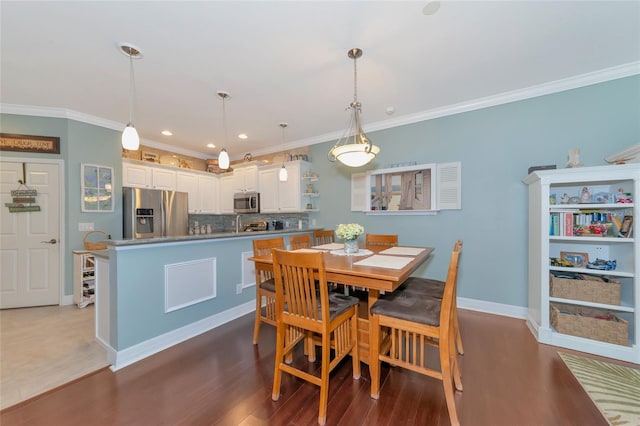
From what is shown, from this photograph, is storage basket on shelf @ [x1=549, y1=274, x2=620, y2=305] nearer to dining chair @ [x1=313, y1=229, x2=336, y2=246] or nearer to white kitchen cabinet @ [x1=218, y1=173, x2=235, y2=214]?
dining chair @ [x1=313, y1=229, x2=336, y2=246]

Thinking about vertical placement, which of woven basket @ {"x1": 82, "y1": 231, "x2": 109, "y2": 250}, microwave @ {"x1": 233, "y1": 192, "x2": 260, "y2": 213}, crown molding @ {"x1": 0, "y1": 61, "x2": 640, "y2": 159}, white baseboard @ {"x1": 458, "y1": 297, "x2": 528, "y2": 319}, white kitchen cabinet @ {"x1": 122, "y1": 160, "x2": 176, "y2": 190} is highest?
crown molding @ {"x1": 0, "y1": 61, "x2": 640, "y2": 159}

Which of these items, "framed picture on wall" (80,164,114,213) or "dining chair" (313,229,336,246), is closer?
"dining chair" (313,229,336,246)

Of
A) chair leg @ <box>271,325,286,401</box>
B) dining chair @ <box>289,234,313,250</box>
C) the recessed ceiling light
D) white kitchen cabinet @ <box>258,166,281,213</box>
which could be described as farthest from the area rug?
white kitchen cabinet @ <box>258,166,281,213</box>

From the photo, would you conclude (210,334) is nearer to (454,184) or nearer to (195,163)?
(454,184)

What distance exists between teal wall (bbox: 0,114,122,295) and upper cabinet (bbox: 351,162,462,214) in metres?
4.01

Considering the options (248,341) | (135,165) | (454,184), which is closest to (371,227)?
(454,184)

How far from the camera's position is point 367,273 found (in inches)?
64.2

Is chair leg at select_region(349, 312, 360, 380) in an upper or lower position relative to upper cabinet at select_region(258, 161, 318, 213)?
lower

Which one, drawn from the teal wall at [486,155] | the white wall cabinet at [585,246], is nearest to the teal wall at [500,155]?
the teal wall at [486,155]

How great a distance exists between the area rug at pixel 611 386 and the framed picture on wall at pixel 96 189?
5.86 meters

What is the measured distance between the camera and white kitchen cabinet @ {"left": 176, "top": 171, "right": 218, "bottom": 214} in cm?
498

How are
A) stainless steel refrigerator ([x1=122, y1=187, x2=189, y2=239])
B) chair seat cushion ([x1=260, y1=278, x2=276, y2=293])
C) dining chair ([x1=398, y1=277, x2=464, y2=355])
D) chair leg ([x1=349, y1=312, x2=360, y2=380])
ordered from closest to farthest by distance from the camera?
chair leg ([x1=349, y1=312, x2=360, y2=380])
dining chair ([x1=398, y1=277, x2=464, y2=355])
chair seat cushion ([x1=260, y1=278, x2=276, y2=293])
stainless steel refrigerator ([x1=122, y1=187, x2=189, y2=239])

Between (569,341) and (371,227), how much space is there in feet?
8.04

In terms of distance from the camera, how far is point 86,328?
9.05ft
